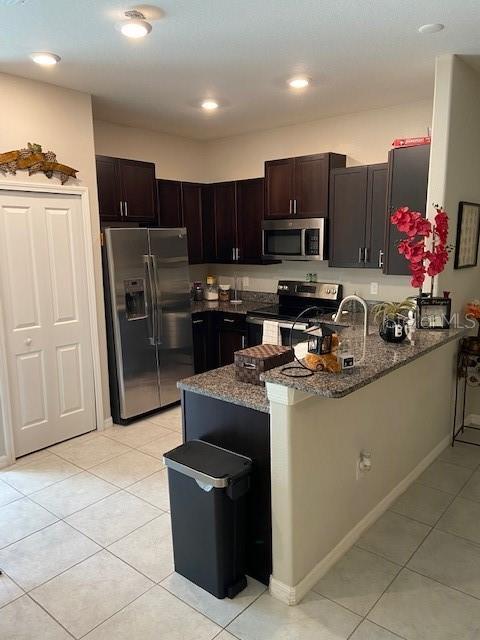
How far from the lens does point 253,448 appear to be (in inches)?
86.1

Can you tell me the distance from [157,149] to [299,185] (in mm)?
1718

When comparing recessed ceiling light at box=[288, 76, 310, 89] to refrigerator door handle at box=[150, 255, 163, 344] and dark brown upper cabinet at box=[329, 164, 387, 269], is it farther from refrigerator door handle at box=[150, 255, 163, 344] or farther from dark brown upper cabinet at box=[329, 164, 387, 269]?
refrigerator door handle at box=[150, 255, 163, 344]

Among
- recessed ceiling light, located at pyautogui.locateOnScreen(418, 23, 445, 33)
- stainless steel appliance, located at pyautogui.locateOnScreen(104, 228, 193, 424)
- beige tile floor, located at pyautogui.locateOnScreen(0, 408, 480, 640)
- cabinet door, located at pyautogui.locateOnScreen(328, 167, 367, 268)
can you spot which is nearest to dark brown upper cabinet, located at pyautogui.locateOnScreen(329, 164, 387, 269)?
cabinet door, located at pyautogui.locateOnScreen(328, 167, 367, 268)

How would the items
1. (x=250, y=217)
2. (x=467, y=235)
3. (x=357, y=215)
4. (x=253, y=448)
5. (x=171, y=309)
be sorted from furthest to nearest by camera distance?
(x=250, y=217) < (x=171, y=309) < (x=357, y=215) < (x=467, y=235) < (x=253, y=448)

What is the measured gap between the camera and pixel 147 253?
410cm

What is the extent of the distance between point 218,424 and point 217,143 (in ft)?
13.5

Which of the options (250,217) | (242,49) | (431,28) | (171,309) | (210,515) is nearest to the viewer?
(210,515)

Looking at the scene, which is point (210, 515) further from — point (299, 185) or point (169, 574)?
point (299, 185)

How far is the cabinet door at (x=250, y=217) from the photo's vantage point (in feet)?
15.9

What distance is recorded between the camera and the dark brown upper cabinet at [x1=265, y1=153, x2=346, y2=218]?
14.0ft

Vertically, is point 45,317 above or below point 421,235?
below

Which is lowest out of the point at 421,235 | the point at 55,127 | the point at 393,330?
the point at 393,330

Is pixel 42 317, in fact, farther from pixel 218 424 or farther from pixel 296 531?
pixel 296 531

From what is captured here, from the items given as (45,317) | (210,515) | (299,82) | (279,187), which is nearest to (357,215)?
(279,187)
